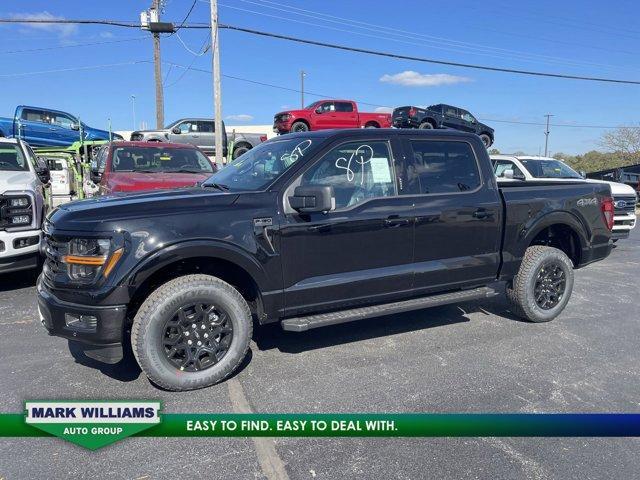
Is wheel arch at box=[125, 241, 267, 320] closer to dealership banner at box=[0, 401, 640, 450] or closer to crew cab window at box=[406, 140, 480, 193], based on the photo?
crew cab window at box=[406, 140, 480, 193]

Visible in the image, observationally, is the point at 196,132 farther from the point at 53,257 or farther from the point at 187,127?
the point at 53,257

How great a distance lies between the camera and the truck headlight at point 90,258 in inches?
130

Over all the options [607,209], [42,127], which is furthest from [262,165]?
[42,127]

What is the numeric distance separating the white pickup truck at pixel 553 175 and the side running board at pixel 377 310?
229 inches

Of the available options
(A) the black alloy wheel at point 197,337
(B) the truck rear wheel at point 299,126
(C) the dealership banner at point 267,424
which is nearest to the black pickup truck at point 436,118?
(B) the truck rear wheel at point 299,126

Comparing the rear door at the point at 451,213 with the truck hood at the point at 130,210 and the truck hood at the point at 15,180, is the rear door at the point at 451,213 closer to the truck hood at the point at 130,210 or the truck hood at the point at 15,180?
the truck hood at the point at 130,210

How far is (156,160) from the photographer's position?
8.65 m

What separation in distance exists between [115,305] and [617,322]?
5054 mm

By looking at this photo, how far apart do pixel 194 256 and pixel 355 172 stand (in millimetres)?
1561

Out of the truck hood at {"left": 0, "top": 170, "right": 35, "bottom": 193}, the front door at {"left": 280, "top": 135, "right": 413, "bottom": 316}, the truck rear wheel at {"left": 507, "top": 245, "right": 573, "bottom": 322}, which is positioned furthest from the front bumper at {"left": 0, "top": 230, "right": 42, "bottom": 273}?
the truck rear wheel at {"left": 507, "top": 245, "right": 573, "bottom": 322}

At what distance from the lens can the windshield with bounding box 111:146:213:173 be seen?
8455 millimetres

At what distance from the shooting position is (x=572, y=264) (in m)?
5.45

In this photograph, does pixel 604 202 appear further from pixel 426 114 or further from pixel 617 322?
pixel 426 114

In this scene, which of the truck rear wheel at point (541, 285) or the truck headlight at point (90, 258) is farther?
the truck rear wheel at point (541, 285)
